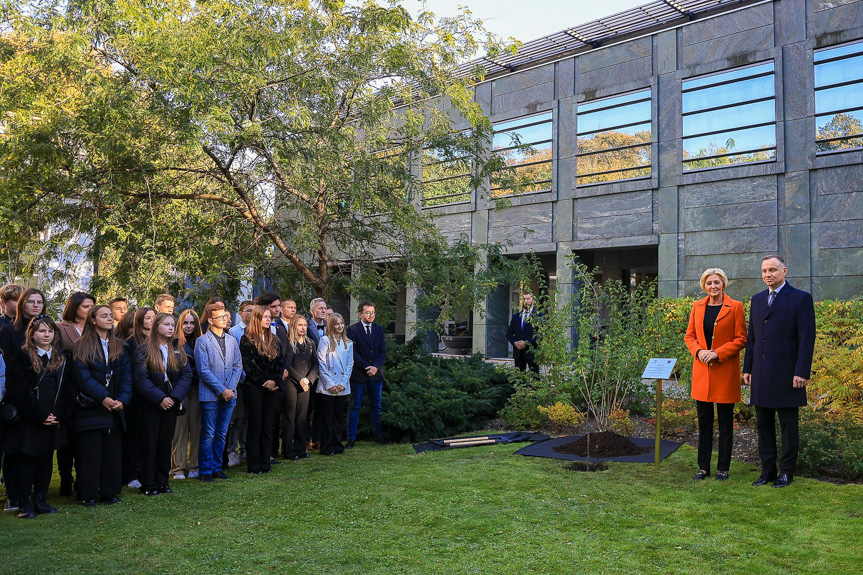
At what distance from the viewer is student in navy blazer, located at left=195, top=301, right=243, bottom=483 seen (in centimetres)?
813

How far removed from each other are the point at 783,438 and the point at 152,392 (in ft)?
20.7

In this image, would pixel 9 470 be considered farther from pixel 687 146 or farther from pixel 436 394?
pixel 687 146

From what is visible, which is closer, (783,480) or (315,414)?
(783,480)

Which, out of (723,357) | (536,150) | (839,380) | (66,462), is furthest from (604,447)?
(536,150)

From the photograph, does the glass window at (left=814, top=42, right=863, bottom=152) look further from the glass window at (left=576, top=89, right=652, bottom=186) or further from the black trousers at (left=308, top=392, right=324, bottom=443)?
the black trousers at (left=308, top=392, right=324, bottom=443)

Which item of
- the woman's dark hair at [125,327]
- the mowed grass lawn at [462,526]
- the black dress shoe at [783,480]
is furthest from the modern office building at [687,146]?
the black dress shoe at [783,480]

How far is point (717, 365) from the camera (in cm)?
758

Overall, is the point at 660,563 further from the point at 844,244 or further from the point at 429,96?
the point at 844,244

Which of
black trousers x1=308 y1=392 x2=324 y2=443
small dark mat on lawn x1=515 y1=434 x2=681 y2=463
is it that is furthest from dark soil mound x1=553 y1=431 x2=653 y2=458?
black trousers x1=308 y1=392 x2=324 y2=443

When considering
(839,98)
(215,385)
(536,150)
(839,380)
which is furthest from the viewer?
(536,150)

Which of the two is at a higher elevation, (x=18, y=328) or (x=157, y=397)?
(x=18, y=328)

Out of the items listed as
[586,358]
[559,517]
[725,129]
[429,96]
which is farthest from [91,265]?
[725,129]

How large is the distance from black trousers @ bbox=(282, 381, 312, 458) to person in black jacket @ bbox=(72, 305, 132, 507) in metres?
2.43

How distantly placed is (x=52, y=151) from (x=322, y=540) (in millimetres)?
7546
